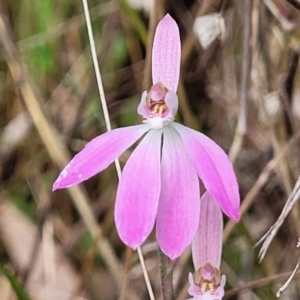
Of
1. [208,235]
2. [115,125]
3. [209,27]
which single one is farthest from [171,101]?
[115,125]

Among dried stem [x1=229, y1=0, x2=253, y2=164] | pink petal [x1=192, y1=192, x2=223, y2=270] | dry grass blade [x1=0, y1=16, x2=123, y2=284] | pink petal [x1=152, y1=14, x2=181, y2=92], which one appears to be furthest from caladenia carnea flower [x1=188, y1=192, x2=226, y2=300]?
dry grass blade [x1=0, y1=16, x2=123, y2=284]

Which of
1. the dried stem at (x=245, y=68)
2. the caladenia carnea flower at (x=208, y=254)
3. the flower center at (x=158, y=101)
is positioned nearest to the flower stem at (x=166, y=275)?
the caladenia carnea flower at (x=208, y=254)

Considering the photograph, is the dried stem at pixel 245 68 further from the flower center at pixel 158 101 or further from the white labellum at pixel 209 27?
the flower center at pixel 158 101

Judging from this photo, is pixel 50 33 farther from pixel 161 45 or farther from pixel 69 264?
pixel 161 45

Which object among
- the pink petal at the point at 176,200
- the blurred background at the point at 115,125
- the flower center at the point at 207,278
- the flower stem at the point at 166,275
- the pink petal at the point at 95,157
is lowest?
the blurred background at the point at 115,125

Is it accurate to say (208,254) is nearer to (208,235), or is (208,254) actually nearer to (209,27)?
(208,235)

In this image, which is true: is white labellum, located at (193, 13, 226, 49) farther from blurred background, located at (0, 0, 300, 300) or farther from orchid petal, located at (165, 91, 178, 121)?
orchid petal, located at (165, 91, 178, 121)

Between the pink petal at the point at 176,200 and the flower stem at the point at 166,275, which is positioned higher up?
the pink petal at the point at 176,200

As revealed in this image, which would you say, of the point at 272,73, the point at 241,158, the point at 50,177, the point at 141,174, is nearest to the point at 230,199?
the point at 141,174
